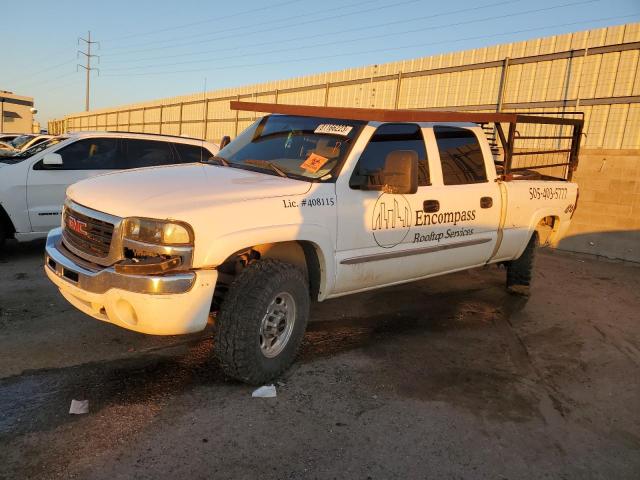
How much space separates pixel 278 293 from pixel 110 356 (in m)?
1.44

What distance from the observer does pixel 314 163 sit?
12.5ft

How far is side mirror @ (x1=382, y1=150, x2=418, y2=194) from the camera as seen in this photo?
3.64 m

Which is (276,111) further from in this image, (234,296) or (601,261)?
(601,261)

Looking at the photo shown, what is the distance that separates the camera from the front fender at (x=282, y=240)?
2.98 meters

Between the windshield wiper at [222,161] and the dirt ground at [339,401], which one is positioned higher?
the windshield wiper at [222,161]

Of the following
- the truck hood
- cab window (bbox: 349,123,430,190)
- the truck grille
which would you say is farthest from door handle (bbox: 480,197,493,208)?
the truck grille

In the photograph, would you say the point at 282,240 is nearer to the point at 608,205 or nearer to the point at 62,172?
the point at 62,172

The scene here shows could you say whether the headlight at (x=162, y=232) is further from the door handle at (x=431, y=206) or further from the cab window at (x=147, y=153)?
the cab window at (x=147, y=153)

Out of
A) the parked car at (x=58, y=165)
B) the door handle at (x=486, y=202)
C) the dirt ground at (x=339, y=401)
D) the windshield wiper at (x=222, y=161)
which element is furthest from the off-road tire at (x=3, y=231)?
the door handle at (x=486, y=202)

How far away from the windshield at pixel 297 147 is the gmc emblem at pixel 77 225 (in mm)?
1308

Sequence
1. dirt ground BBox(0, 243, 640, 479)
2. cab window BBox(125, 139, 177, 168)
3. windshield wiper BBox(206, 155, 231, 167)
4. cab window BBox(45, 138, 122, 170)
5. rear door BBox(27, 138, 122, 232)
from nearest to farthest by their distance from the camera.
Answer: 1. dirt ground BBox(0, 243, 640, 479)
2. windshield wiper BBox(206, 155, 231, 167)
3. rear door BBox(27, 138, 122, 232)
4. cab window BBox(45, 138, 122, 170)
5. cab window BBox(125, 139, 177, 168)

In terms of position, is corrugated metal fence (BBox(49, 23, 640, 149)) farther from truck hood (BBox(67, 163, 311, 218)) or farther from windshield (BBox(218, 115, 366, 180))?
truck hood (BBox(67, 163, 311, 218))

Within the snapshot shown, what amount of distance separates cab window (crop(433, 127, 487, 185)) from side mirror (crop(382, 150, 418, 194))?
0.94m

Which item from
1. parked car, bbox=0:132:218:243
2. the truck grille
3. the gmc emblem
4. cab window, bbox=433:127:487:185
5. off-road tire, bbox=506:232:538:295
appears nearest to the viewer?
the truck grille
